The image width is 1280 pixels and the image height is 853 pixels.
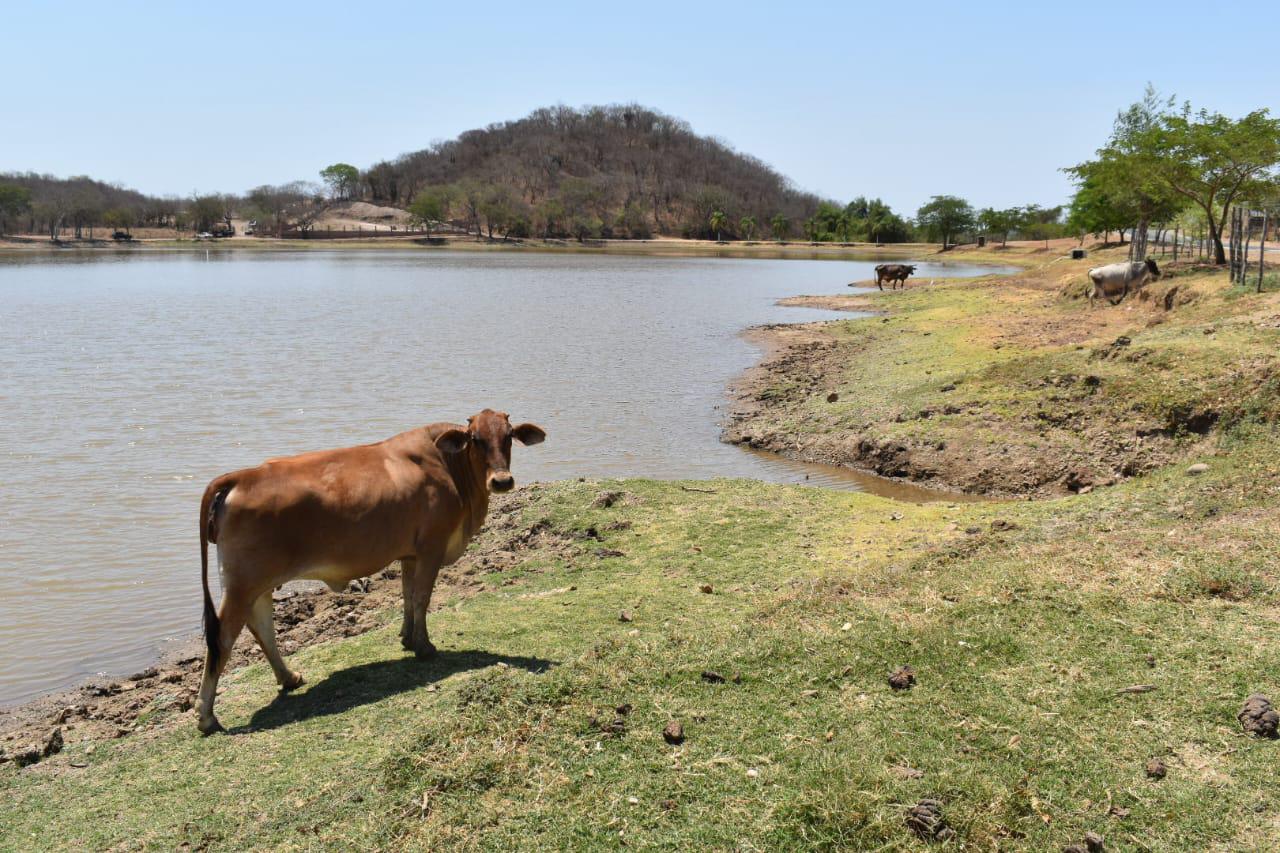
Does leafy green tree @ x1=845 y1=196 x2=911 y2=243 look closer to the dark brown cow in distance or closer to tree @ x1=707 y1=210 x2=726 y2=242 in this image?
tree @ x1=707 y1=210 x2=726 y2=242

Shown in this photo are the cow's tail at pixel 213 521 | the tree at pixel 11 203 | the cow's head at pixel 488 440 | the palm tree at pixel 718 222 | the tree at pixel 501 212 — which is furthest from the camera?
the palm tree at pixel 718 222

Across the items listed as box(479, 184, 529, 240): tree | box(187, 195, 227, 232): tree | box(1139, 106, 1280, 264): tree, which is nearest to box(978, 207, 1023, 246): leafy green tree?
box(479, 184, 529, 240): tree

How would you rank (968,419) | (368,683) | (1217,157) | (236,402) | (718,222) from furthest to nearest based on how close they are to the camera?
(718,222) → (1217,157) → (236,402) → (968,419) → (368,683)

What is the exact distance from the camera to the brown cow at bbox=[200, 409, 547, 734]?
20.4 feet

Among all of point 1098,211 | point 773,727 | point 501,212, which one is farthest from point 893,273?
point 501,212

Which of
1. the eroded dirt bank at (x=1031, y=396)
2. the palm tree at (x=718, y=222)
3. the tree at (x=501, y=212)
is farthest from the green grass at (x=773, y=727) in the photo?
the palm tree at (x=718, y=222)

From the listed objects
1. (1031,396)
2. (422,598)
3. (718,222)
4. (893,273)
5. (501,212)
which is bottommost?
(422,598)

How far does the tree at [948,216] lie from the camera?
11850 centimetres

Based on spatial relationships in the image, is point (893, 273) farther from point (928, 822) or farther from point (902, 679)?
point (928, 822)

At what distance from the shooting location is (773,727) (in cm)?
516

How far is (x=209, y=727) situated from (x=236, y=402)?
16322 millimetres

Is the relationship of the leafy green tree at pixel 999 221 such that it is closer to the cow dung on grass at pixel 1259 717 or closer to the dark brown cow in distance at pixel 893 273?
the dark brown cow in distance at pixel 893 273

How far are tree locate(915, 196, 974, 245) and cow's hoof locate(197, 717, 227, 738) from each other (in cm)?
11982

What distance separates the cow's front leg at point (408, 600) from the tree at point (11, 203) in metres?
138
